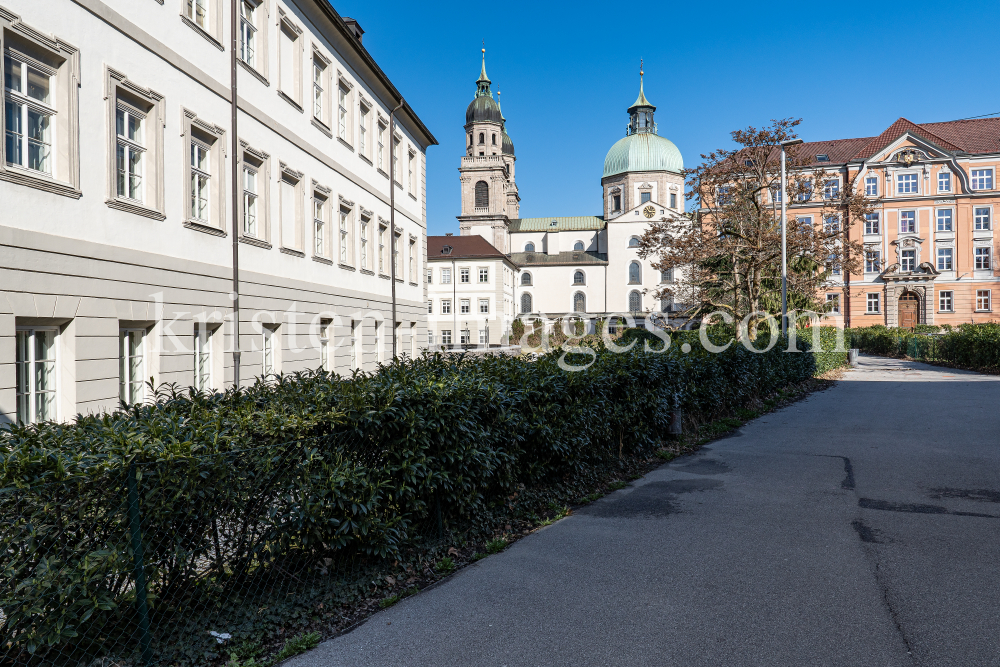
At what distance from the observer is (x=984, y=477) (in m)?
8.86

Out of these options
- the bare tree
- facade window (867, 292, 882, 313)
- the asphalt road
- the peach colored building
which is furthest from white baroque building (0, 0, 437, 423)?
facade window (867, 292, 882, 313)

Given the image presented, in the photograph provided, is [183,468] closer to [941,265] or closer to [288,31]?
[288,31]

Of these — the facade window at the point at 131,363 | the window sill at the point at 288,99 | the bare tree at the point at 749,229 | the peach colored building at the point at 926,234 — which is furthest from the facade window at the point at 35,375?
the peach colored building at the point at 926,234

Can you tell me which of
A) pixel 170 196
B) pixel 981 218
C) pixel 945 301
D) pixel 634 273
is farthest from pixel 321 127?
pixel 634 273

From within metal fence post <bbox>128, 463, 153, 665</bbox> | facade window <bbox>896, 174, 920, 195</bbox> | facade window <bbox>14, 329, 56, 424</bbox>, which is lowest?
metal fence post <bbox>128, 463, 153, 665</bbox>

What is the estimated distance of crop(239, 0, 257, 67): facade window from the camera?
15172mm

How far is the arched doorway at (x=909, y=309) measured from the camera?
6219 centimetres

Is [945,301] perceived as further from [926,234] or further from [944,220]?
[944,220]

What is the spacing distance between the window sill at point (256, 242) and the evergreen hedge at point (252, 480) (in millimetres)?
8962

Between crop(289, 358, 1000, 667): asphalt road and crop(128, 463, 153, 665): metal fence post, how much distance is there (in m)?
0.83

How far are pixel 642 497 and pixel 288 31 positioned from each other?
15.0 m

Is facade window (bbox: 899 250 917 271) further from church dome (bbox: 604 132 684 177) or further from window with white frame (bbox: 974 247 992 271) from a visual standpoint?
church dome (bbox: 604 132 684 177)

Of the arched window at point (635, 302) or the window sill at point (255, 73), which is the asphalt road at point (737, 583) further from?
the arched window at point (635, 302)

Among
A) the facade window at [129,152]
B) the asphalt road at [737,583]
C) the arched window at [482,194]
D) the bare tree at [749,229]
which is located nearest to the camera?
the asphalt road at [737,583]
